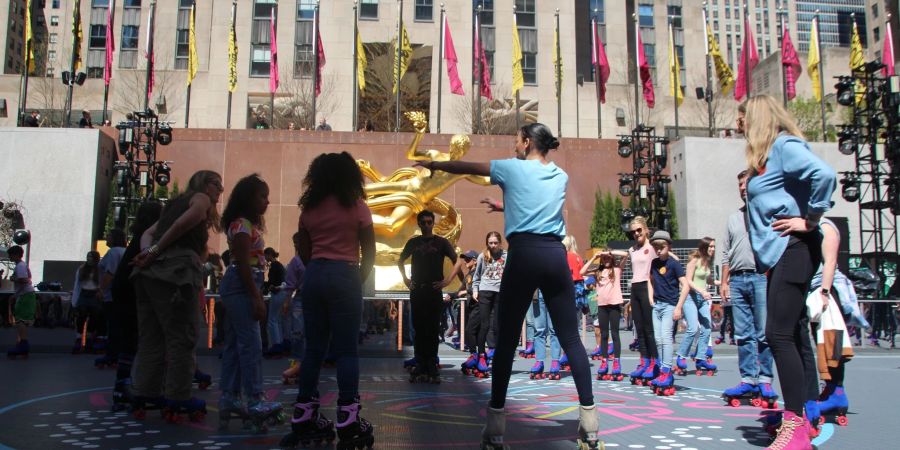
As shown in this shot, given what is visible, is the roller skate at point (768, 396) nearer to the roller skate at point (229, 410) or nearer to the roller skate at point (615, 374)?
the roller skate at point (615, 374)

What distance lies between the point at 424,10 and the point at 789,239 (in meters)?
38.5

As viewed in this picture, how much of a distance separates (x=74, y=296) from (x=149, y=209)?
5842mm

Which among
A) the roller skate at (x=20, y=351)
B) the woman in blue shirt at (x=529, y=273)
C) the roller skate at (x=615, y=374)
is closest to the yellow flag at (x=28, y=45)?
the roller skate at (x=20, y=351)

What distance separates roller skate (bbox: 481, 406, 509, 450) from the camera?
3.91 metres

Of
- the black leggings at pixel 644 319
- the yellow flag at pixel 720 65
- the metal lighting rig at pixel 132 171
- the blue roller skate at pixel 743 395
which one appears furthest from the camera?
the yellow flag at pixel 720 65

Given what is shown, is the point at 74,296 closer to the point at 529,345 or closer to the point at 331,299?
the point at 529,345

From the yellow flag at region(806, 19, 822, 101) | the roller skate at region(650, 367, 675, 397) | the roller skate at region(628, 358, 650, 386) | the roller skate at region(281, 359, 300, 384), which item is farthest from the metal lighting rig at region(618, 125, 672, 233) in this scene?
the roller skate at region(281, 359, 300, 384)

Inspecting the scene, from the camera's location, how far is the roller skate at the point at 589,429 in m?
3.88

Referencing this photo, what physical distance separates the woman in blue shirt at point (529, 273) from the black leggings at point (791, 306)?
38.7 inches

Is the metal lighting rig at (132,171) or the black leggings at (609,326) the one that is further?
the metal lighting rig at (132,171)

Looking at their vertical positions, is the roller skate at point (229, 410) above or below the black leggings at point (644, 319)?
below

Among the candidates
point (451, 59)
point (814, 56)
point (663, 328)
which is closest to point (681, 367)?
point (663, 328)

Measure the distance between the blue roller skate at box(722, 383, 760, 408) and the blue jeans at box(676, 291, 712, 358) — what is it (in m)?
2.57

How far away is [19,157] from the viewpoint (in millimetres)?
23891
